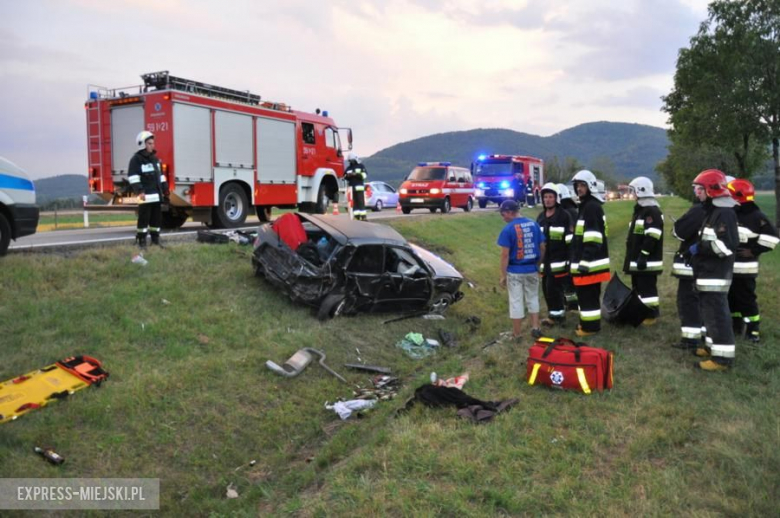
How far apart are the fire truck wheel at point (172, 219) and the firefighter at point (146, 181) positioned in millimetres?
3772

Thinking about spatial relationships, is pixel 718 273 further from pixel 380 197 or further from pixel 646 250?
pixel 380 197

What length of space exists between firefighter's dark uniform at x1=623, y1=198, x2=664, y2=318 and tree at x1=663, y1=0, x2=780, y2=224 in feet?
53.7

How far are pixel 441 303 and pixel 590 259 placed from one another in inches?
115

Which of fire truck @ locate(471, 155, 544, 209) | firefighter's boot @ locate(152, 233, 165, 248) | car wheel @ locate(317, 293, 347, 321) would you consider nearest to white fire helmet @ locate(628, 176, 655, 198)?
car wheel @ locate(317, 293, 347, 321)

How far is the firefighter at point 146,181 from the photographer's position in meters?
8.25

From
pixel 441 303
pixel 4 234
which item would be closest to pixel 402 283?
pixel 441 303

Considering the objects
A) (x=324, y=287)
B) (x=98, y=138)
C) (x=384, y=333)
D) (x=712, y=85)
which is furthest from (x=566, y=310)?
(x=712, y=85)

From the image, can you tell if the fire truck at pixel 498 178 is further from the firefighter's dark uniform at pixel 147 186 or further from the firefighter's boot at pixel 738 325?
the firefighter's boot at pixel 738 325

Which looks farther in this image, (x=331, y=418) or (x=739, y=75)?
(x=739, y=75)

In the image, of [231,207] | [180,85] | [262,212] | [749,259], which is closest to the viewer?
[749,259]

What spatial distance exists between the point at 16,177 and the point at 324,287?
408cm

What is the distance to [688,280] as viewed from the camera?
20.6 ft

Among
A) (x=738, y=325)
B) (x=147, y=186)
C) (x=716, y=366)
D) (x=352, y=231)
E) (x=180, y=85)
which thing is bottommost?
(x=716, y=366)

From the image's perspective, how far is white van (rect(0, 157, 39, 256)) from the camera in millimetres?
7070
